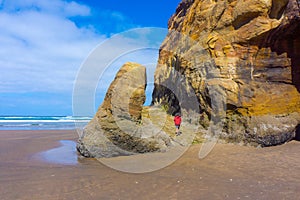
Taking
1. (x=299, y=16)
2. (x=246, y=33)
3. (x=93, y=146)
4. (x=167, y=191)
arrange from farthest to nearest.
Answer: (x=246, y=33) < (x=93, y=146) < (x=299, y=16) < (x=167, y=191)

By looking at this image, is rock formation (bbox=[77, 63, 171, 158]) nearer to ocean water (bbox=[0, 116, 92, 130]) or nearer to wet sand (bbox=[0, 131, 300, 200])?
wet sand (bbox=[0, 131, 300, 200])

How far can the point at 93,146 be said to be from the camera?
1089 centimetres

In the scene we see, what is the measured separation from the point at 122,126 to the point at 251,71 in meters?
6.14

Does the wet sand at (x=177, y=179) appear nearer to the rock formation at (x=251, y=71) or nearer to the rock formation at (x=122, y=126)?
the rock formation at (x=122, y=126)

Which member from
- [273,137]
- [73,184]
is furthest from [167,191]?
[273,137]

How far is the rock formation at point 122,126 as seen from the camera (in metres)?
11.0

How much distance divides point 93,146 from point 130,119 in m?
2.04

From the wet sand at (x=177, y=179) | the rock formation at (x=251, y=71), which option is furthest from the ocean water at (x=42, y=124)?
the wet sand at (x=177, y=179)

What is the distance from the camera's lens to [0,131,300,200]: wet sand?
5.95 meters

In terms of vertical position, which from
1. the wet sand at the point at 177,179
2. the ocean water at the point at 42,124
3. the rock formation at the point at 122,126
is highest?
the rock formation at the point at 122,126

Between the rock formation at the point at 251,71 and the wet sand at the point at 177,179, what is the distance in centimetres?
138

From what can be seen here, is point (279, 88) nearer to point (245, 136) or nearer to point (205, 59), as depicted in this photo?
point (245, 136)

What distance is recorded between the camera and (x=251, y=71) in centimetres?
1178

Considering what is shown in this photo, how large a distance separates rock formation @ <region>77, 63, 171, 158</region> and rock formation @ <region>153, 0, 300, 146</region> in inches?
116
